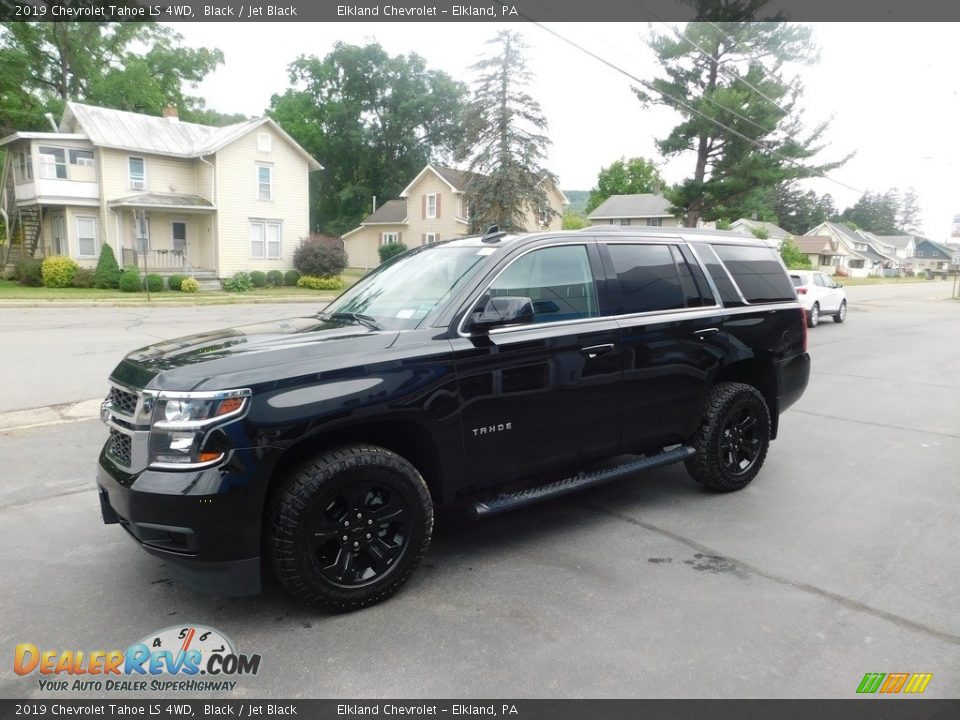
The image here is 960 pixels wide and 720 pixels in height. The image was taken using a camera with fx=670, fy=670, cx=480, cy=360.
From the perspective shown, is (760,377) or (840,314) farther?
(840,314)

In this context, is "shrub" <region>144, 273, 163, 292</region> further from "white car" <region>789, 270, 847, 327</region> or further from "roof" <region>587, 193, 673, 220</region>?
"roof" <region>587, 193, 673, 220</region>

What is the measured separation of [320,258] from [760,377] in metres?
28.4

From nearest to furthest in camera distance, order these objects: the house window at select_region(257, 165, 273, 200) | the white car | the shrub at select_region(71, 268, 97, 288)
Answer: the white car
the shrub at select_region(71, 268, 97, 288)
the house window at select_region(257, 165, 273, 200)

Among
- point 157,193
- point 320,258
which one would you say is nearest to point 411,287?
point 320,258

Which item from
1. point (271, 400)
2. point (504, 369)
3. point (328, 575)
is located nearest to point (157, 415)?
point (271, 400)

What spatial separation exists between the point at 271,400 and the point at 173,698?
1305 mm

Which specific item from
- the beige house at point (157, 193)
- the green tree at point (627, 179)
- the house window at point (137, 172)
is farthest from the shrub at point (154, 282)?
the green tree at point (627, 179)

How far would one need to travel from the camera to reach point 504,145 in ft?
112

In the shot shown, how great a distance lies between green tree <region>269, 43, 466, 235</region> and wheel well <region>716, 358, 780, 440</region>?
186ft

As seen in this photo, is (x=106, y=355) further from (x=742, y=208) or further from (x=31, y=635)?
(x=742, y=208)

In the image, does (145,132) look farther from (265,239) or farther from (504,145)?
(504,145)

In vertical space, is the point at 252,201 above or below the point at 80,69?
below

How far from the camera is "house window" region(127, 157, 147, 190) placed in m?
31.0

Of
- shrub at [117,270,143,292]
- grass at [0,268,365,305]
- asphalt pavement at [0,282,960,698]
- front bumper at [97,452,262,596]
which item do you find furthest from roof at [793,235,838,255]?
front bumper at [97,452,262,596]
